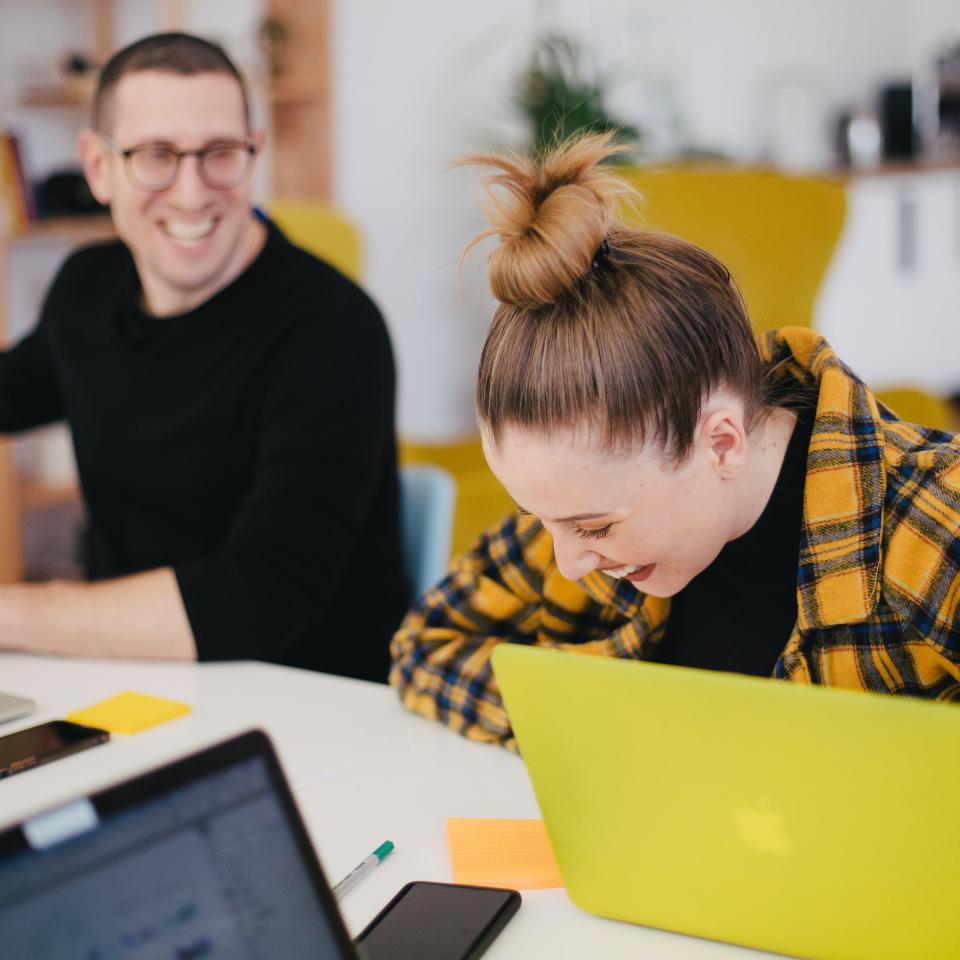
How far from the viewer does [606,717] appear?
70 centimetres

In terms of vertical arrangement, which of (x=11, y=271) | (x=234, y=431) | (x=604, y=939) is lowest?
(x=604, y=939)

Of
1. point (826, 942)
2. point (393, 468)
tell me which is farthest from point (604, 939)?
point (393, 468)

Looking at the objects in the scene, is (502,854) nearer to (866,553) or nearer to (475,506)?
(866,553)

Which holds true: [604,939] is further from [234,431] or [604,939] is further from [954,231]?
[954,231]

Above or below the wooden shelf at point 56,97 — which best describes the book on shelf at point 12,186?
below

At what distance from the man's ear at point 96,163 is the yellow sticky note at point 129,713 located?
2.59ft

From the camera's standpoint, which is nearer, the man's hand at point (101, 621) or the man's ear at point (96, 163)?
the man's hand at point (101, 621)

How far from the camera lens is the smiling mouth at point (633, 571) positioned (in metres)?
0.97

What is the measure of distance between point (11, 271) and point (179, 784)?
331 centimetres

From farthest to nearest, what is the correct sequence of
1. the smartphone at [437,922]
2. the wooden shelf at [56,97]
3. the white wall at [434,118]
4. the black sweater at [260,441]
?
the white wall at [434,118] < the wooden shelf at [56,97] < the black sweater at [260,441] < the smartphone at [437,922]

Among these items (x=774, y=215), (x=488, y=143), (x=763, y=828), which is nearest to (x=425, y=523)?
(x=763, y=828)

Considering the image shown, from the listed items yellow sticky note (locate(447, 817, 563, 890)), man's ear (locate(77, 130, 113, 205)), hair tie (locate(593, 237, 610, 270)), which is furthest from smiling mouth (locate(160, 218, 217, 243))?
yellow sticky note (locate(447, 817, 563, 890))

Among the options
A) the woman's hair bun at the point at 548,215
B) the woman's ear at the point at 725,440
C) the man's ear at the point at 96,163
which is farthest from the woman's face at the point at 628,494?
the man's ear at the point at 96,163

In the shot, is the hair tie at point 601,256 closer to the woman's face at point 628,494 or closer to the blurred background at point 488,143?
the woman's face at point 628,494
